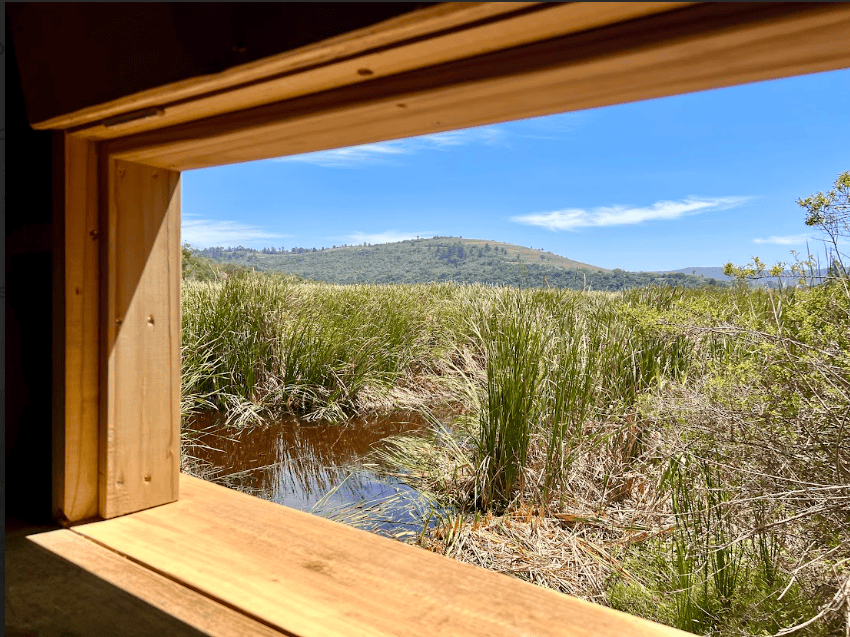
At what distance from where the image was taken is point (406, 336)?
5477 millimetres

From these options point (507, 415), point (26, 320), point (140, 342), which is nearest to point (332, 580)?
point (140, 342)

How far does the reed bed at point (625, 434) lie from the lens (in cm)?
164

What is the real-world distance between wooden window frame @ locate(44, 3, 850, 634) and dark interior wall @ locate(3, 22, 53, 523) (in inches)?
5.4

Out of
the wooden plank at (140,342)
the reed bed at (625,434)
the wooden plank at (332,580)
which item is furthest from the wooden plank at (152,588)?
the reed bed at (625,434)

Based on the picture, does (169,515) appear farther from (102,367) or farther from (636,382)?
(636,382)

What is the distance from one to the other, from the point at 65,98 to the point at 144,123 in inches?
5.3

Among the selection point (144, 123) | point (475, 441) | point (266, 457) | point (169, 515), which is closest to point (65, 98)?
point (144, 123)

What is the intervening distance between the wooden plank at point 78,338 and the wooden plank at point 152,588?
0.11 meters

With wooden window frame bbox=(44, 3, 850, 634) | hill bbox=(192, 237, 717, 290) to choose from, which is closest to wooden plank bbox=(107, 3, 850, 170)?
wooden window frame bbox=(44, 3, 850, 634)

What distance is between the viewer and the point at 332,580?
40.9 inches

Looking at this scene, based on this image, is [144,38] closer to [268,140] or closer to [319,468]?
[268,140]

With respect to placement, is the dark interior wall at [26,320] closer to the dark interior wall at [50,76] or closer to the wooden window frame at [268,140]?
the dark interior wall at [50,76]

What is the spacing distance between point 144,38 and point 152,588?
915 millimetres

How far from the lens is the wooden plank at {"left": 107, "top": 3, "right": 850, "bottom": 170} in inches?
19.8
